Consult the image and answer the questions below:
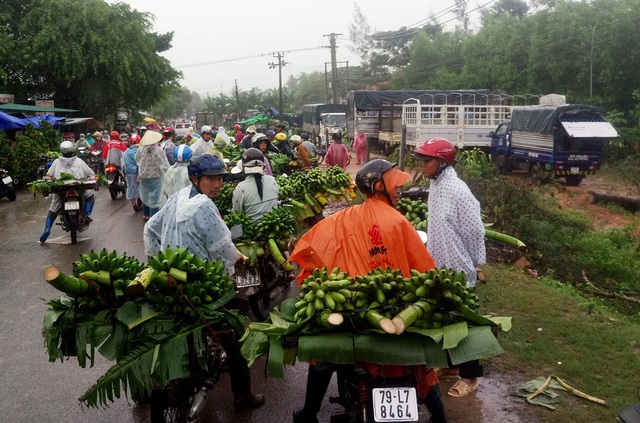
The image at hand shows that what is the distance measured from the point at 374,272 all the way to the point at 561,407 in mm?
2124

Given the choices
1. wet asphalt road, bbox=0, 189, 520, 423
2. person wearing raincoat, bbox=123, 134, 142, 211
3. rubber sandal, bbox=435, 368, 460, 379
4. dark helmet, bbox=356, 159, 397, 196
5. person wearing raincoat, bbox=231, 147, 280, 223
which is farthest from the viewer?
person wearing raincoat, bbox=123, 134, 142, 211

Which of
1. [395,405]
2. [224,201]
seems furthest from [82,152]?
[395,405]

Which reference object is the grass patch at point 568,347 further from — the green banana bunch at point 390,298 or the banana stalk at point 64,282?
the banana stalk at point 64,282

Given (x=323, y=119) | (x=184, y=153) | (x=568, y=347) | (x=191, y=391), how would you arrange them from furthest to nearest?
(x=323, y=119)
(x=184, y=153)
(x=568, y=347)
(x=191, y=391)

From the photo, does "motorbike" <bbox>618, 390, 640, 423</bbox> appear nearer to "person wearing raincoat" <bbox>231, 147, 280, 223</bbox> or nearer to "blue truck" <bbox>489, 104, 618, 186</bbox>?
"person wearing raincoat" <bbox>231, 147, 280, 223</bbox>

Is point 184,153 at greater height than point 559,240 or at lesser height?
greater

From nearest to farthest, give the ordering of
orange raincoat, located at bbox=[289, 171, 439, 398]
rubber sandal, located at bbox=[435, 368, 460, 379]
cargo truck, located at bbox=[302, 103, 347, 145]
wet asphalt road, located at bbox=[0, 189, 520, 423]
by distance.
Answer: orange raincoat, located at bbox=[289, 171, 439, 398], wet asphalt road, located at bbox=[0, 189, 520, 423], rubber sandal, located at bbox=[435, 368, 460, 379], cargo truck, located at bbox=[302, 103, 347, 145]

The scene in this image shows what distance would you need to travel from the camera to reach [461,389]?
4.85 meters

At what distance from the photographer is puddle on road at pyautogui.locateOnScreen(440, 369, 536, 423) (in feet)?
14.6

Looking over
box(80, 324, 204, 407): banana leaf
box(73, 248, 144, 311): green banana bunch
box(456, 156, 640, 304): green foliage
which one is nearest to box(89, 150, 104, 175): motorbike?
box(456, 156, 640, 304): green foliage

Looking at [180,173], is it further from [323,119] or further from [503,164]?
[323,119]

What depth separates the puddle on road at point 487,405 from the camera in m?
4.46

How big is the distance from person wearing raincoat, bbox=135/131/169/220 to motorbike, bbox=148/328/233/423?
762 cm

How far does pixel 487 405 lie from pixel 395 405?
1.70m
